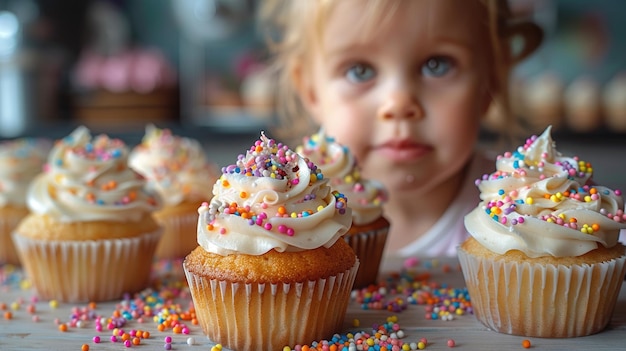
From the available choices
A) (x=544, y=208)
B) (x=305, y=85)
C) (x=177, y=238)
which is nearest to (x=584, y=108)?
(x=305, y=85)

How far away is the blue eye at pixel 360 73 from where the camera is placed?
2.12 meters

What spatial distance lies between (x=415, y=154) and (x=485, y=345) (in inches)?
35.1

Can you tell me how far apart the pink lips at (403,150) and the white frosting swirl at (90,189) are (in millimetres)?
727

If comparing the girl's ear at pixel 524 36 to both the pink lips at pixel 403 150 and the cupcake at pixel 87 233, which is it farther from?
the cupcake at pixel 87 233

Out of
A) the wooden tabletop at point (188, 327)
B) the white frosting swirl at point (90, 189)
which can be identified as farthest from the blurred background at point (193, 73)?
the wooden tabletop at point (188, 327)

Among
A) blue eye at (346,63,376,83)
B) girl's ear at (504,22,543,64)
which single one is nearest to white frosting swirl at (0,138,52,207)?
blue eye at (346,63,376,83)

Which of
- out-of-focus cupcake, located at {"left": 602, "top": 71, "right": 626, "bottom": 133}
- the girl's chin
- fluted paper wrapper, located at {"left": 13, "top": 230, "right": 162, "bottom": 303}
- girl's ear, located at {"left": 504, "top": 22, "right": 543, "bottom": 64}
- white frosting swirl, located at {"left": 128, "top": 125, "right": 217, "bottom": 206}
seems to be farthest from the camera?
out-of-focus cupcake, located at {"left": 602, "top": 71, "right": 626, "bottom": 133}

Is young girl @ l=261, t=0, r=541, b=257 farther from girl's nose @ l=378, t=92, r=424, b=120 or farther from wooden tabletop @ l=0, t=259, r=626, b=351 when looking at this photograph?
wooden tabletop @ l=0, t=259, r=626, b=351

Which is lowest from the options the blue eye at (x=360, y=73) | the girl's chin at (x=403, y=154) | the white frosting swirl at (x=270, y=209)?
the girl's chin at (x=403, y=154)

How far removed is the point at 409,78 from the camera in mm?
2059

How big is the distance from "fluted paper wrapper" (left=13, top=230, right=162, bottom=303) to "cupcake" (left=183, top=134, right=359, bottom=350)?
401mm

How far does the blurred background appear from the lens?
14.9ft

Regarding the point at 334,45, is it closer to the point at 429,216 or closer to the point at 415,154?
the point at 415,154

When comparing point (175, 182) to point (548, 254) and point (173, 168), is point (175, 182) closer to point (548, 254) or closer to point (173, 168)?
point (173, 168)
